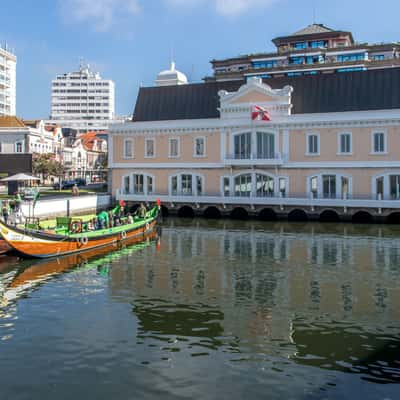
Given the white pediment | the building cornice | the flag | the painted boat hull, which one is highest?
the white pediment

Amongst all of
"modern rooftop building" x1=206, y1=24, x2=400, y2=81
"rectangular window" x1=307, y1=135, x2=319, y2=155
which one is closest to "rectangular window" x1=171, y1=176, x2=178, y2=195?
"rectangular window" x1=307, y1=135, x2=319, y2=155

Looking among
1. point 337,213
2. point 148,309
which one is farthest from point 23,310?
point 337,213

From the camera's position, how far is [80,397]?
12.0m

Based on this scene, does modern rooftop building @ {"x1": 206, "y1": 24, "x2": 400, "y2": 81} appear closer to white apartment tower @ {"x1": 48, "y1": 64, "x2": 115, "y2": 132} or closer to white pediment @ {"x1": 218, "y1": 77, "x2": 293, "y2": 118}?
white pediment @ {"x1": 218, "y1": 77, "x2": 293, "y2": 118}

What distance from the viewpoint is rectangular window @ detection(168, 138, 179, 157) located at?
54044 mm

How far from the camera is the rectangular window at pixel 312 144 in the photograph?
160 feet

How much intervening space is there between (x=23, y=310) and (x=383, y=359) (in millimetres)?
12232

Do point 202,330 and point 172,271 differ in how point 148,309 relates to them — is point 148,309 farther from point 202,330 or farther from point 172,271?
point 172,271

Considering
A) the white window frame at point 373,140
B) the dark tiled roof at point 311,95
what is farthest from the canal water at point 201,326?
the dark tiled roof at point 311,95

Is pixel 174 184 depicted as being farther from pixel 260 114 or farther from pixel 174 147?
pixel 260 114

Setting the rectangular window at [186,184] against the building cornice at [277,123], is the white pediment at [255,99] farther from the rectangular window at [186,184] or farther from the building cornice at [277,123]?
the rectangular window at [186,184]

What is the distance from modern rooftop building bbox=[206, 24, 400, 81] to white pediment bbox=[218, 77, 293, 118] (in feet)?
153

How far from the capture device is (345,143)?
4775cm

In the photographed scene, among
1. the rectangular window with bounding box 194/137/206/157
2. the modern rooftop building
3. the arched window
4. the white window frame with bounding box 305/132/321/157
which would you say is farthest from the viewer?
the modern rooftop building
